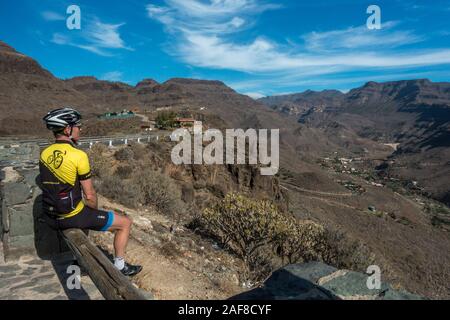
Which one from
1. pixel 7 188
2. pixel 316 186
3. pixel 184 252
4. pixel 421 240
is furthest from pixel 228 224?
pixel 316 186

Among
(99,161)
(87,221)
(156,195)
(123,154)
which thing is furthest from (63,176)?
(123,154)

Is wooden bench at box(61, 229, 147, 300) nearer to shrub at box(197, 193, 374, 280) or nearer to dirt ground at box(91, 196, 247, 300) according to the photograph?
dirt ground at box(91, 196, 247, 300)

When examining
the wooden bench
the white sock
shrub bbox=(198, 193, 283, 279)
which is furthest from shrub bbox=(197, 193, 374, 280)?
the wooden bench

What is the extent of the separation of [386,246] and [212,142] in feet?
62.3

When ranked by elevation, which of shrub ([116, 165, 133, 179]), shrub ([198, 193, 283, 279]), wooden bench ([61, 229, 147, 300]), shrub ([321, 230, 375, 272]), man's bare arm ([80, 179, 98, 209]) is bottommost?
shrub ([321, 230, 375, 272])

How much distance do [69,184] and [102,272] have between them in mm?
1135

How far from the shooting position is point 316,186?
68688 mm

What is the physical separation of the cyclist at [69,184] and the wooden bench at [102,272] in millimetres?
186

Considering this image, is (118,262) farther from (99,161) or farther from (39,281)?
(99,161)

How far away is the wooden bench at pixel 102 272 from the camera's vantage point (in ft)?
9.17

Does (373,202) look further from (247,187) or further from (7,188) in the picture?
(7,188)

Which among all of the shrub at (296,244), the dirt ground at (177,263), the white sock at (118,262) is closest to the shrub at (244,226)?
the shrub at (296,244)

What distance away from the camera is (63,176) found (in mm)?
3736

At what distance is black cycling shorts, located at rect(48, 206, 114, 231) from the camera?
388 cm
